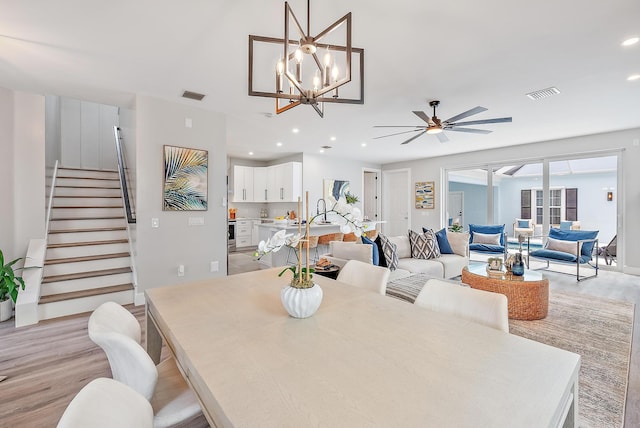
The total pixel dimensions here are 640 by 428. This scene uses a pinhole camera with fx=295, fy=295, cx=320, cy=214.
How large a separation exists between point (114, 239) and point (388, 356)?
464 centimetres

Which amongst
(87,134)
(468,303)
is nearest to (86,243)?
(87,134)

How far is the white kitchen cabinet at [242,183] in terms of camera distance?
846cm

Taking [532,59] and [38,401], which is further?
[532,59]

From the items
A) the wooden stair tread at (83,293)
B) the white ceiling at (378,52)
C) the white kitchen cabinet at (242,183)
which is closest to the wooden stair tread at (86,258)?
the wooden stair tread at (83,293)

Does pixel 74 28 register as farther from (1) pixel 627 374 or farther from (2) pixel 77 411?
(1) pixel 627 374

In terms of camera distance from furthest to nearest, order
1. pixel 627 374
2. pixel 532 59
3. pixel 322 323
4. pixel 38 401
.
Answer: pixel 532 59
pixel 627 374
pixel 38 401
pixel 322 323

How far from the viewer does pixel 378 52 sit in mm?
2580

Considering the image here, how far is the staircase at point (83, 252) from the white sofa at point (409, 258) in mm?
2679

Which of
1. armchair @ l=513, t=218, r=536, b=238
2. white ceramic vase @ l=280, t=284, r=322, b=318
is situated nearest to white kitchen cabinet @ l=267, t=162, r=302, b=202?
armchair @ l=513, t=218, r=536, b=238

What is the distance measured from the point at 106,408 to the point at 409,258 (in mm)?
4171

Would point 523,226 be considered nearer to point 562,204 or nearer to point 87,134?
point 562,204

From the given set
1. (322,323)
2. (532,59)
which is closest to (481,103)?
(532,59)

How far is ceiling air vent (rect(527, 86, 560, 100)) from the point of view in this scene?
337cm

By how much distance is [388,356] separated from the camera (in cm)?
99
